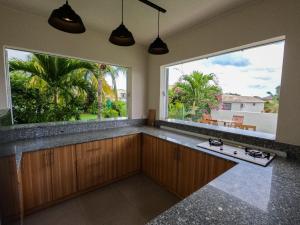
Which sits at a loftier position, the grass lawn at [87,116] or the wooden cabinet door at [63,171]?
the grass lawn at [87,116]

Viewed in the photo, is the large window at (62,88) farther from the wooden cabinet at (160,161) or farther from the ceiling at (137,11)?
the wooden cabinet at (160,161)

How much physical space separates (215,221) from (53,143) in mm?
2024

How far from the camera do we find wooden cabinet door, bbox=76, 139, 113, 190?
2147mm

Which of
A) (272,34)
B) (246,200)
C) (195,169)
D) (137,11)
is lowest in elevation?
(195,169)

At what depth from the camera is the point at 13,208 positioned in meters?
1.37

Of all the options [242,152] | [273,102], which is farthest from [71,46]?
[273,102]

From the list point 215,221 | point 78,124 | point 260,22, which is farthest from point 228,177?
point 78,124

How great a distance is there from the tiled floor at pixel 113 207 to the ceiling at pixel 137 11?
2514mm

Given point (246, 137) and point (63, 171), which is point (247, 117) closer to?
point (246, 137)

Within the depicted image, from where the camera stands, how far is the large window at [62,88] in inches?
90.3

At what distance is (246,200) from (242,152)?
0.96 meters

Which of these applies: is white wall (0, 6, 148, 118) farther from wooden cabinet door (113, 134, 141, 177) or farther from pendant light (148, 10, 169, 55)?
pendant light (148, 10, 169, 55)

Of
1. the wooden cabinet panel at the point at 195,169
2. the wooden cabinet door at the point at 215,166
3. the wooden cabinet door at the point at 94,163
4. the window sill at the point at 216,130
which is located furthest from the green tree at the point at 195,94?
the wooden cabinet door at the point at 94,163

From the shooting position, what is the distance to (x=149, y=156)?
8.64ft
